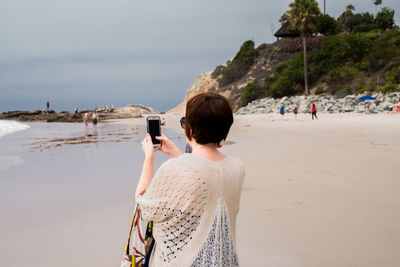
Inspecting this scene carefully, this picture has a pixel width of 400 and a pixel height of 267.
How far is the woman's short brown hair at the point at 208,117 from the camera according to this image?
5.01 feet

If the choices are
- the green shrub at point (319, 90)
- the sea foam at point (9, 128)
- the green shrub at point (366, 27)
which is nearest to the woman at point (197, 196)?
the sea foam at point (9, 128)

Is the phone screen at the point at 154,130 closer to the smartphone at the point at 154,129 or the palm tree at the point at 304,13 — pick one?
the smartphone at the point at 154,129

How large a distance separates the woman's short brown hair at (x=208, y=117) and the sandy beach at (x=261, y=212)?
1.87 meters

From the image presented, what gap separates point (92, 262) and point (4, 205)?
7.98 feet

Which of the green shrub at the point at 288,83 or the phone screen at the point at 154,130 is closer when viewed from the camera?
the phone screen at the point at 154,130

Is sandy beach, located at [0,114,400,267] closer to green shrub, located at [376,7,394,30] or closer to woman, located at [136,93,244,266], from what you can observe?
woman, located at [136,93,244,266]

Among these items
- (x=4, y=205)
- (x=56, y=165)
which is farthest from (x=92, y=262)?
(x=56, y=165)

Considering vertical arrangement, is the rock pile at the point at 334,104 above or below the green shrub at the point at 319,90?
below

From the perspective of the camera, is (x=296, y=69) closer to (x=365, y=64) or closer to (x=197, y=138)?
(x=365, y=64)

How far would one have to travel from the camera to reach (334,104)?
2848 centimetres

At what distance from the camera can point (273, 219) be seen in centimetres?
392

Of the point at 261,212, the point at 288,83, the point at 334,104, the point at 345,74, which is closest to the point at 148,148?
the point at 261,212

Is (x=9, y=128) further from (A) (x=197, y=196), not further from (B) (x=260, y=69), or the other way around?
(B) (x=260, y=69)

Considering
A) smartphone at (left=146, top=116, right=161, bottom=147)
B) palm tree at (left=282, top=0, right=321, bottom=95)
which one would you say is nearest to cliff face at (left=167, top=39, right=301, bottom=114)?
palm tree at (left=282, top=0, right=321, bottom=95)
